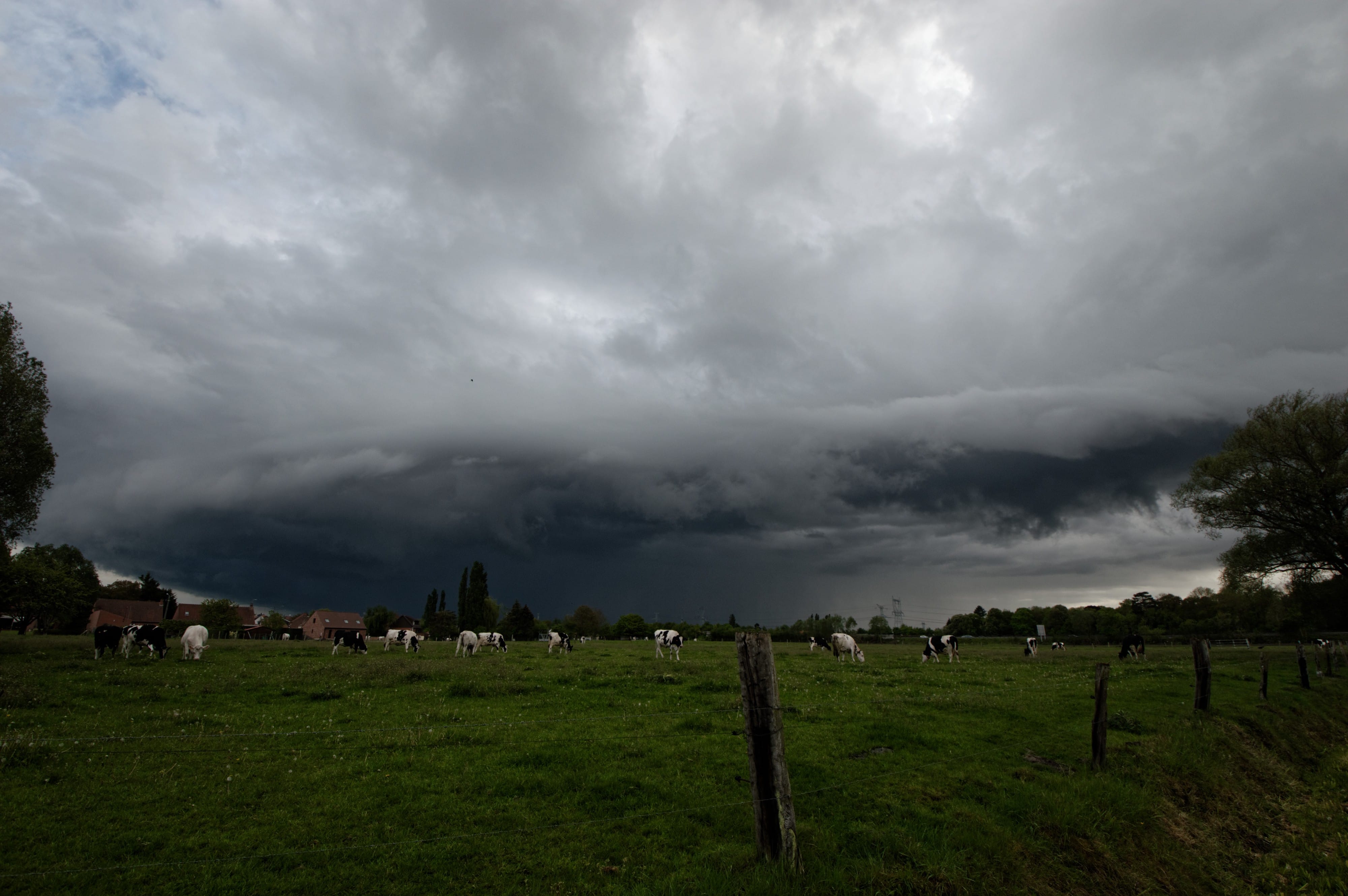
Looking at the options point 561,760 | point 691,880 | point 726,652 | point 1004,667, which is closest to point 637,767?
point 561,760

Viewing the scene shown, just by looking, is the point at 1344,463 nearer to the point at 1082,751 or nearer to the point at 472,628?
the point at 1082,751

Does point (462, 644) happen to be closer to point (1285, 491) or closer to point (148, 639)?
point (148, 639)

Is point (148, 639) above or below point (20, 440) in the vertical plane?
below

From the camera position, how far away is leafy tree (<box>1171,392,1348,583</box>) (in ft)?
163

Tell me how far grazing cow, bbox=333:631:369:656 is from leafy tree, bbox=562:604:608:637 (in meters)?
105

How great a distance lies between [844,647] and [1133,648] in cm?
2669

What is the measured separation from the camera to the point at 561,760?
12219 mm

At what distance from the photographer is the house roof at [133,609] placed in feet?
361

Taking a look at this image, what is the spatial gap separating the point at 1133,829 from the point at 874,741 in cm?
477

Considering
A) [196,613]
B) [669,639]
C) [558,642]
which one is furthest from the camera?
[196,613]

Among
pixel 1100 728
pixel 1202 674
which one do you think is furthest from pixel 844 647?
pixel 1100 728

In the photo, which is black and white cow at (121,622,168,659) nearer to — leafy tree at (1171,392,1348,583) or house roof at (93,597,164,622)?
leafy tree at (1171,392,1348,583)

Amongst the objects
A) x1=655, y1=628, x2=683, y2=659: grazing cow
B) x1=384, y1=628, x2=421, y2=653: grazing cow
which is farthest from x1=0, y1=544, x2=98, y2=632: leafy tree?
x1=655, y1=628, x2=683, y2=659: grazing cow

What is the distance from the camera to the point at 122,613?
11106 cm
